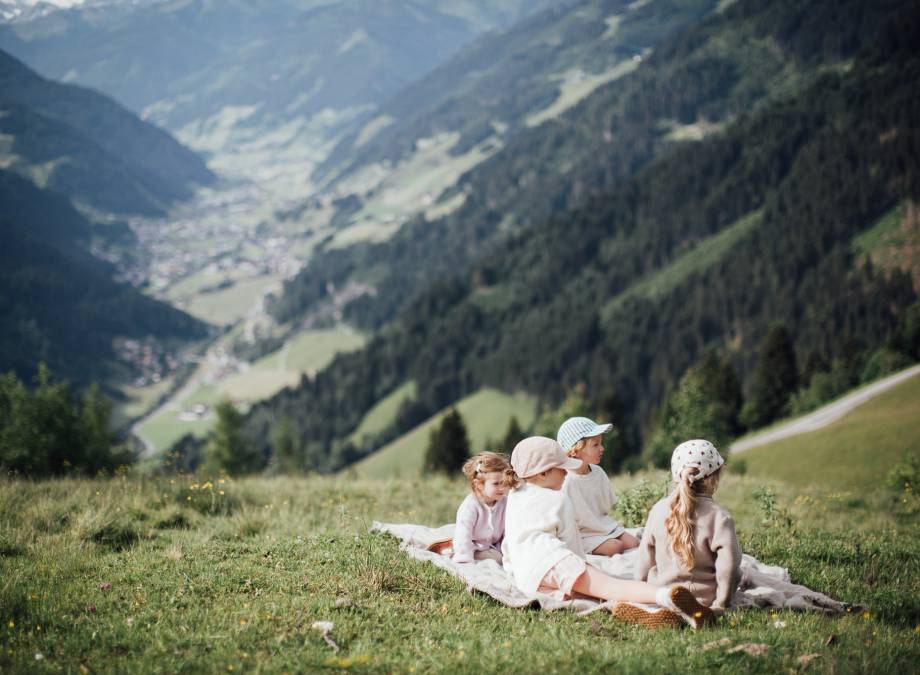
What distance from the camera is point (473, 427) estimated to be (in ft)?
443

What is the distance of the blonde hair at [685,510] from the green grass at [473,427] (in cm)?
10398

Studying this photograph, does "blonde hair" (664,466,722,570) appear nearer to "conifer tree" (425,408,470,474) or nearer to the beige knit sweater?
the beige knit sweater

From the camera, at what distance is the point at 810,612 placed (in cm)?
787

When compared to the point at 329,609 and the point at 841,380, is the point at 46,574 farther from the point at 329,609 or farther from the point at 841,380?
the point at 841,380

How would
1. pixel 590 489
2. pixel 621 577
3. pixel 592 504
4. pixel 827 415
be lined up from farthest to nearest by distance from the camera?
pixel 827 415 → pixel 592 504 → pixel 590 489 → pixel 621 577

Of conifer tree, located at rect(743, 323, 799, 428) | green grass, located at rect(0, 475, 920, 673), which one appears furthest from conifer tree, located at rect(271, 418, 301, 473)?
green grass, located at rect(0, 475, 920, 673)

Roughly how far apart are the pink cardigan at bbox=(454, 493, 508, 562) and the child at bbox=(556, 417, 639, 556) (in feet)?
3.83

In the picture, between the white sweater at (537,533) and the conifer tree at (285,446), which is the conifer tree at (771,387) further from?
the white sweater at (537,533)

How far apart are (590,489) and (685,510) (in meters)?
2.57

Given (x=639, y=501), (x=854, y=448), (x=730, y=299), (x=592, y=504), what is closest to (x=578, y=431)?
(x=592, y=504)

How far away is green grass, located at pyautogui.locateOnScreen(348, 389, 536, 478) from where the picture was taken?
4751 inches

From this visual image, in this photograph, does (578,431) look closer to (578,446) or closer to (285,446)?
(578,446)

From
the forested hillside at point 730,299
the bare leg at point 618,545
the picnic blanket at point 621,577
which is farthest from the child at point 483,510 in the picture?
the forested hillside at point 730,299

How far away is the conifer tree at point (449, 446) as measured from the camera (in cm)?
6619
